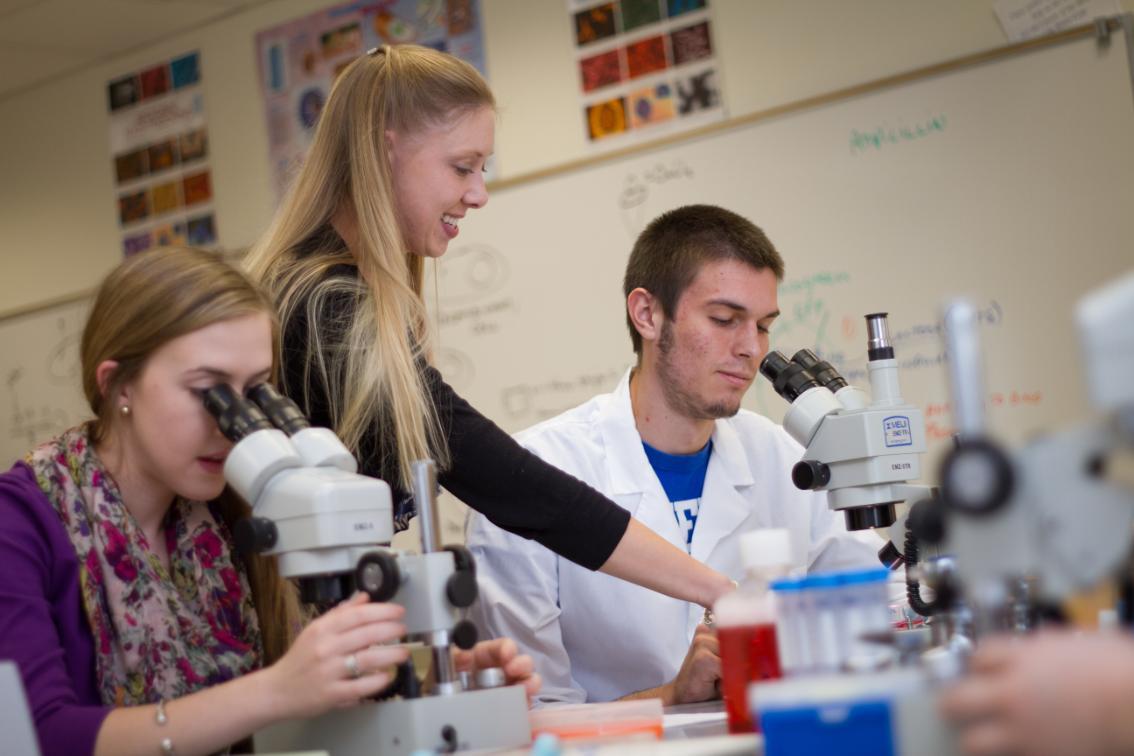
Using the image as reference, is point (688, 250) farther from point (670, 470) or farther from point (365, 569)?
point (365, 569)

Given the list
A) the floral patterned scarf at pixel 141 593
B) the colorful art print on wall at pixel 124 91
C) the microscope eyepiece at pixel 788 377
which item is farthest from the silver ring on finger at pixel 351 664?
the colorful art print on wall at pixel 124 91

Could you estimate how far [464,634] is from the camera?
1.27m

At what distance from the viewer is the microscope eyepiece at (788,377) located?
1882 mm

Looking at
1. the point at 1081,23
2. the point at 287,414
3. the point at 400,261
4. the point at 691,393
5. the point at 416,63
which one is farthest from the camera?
the point at 1081,23

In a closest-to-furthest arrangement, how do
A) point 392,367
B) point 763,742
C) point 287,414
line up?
Result: 1. point 763,742
2. point 287,414
3. point 392,367

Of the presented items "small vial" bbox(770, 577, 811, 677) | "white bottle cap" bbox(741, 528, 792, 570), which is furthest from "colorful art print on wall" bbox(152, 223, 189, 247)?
"small vial" bbox(770, 577, 811, 677)

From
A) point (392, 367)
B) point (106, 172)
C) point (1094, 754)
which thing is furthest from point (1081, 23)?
point (106, 172)

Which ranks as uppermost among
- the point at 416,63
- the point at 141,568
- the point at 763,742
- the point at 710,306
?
the point at 416,63

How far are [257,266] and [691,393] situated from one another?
93cm

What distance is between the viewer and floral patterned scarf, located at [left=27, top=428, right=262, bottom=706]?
1403 mm

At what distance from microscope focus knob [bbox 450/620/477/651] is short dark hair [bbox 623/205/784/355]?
1.27 meters

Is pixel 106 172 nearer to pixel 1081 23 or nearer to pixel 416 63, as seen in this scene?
pixel 416 63

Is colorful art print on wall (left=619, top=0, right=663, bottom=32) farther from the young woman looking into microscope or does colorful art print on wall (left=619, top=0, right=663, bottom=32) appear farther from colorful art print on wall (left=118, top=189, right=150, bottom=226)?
the young woman looking into microscope

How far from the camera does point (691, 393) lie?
7.77 ft
